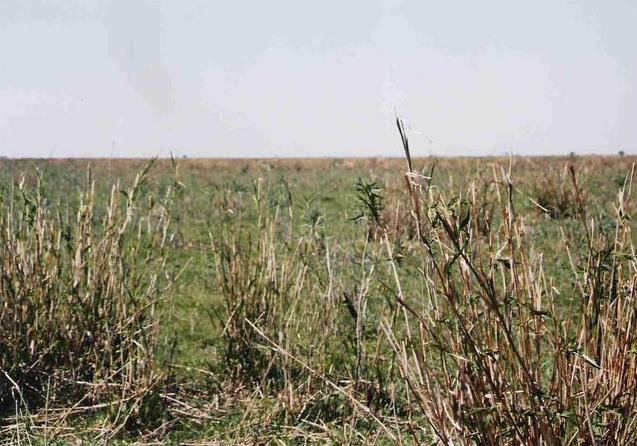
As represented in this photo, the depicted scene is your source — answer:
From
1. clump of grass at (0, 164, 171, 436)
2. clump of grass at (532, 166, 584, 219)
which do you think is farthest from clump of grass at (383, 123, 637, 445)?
clump of grass at (532, 166, 584, 219)

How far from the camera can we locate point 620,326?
2.32 metres

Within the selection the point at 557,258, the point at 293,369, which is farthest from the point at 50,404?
the point at 557,258

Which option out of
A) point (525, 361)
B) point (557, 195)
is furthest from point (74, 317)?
point (557, 195)

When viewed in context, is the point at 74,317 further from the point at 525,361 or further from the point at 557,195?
the point at 557,195

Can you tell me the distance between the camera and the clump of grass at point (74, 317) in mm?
4105

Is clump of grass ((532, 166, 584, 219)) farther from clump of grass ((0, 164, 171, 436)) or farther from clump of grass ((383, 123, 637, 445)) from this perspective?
clump of grass ((383, 123, 637, 445))

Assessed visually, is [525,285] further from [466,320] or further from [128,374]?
[128,374]

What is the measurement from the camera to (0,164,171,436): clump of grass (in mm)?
4105

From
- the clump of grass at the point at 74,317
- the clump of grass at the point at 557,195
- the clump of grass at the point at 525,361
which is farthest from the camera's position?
the clump of grass at the point at 557,195

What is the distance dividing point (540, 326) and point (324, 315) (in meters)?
2.28

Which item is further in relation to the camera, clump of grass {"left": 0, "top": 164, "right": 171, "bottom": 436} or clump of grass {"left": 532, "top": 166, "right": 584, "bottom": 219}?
clump of grass {"left": 532, "top": 166, "right": 584, "bottom": 219}

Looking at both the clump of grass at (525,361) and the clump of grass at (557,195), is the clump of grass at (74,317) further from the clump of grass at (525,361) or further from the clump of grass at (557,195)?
the clump of grass at (557,195)

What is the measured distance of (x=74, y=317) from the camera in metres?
4.29

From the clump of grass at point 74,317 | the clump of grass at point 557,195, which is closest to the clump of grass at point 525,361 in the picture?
the clump of grass at point 74,317
